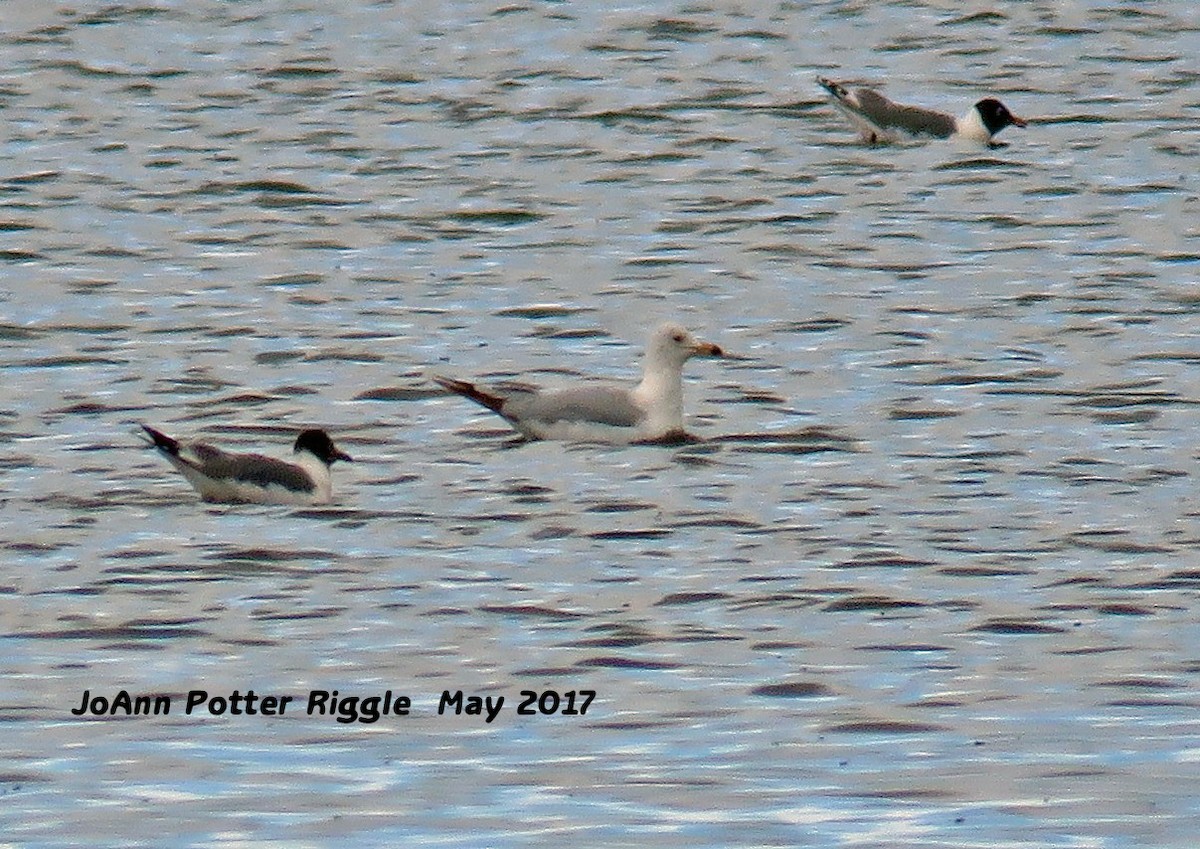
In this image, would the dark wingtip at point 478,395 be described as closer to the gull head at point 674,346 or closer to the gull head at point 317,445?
the gull head at point 674,346

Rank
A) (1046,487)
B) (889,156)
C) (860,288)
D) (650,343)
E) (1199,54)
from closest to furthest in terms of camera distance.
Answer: (1046,487) < (650,343) < (860,288) < (889,156) < (1199,54)

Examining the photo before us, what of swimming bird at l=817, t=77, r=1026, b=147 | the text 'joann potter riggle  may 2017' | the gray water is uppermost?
the text 'joann potter riggle  may 2017'

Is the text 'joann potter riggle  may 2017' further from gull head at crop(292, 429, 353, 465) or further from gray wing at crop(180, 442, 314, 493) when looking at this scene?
gull head at crop(292, 429, 353, 465)

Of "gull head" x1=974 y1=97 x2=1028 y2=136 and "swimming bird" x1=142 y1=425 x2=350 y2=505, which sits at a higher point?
"swimming bird" x1=142 y1=425 x2=350 y2=505

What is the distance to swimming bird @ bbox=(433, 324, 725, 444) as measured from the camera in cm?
1566

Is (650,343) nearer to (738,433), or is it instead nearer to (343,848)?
(738,433)

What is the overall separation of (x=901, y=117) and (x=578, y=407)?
1133 cm

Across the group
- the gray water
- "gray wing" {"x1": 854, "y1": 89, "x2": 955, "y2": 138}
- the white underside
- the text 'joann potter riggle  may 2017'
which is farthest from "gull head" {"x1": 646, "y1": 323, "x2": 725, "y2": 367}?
"gray wing" {"x1": 854, "y1": 89, "x2": 955, "y2": 138}

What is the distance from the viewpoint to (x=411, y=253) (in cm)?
2136

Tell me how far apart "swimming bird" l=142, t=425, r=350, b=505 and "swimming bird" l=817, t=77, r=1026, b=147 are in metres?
13.0

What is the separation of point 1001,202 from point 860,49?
7.69m

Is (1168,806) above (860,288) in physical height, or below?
above

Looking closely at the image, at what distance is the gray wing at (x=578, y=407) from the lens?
615 inches

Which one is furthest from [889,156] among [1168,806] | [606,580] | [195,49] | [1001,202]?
[1168,806]
